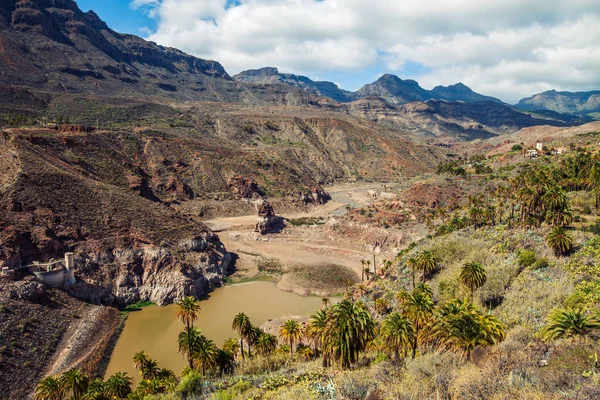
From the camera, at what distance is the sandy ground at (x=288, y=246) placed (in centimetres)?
6654

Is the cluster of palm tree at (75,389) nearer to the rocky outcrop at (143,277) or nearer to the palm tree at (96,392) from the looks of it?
the palm tree at (96,392)

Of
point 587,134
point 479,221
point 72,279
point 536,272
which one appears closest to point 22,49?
point 72,279

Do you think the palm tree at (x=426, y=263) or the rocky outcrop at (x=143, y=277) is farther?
the rocky outcrop at (x=143, y=277)

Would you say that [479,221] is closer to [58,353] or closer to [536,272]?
[536,272]

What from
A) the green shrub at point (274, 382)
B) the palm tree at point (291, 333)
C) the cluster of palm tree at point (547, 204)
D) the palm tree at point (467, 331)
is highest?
the cluster of palm tree at point (547, 204)

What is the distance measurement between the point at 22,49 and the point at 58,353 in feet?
602

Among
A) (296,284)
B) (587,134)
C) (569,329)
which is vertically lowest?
(296,284)

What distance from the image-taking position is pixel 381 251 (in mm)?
70250

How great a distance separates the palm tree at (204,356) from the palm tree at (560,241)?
31677mm

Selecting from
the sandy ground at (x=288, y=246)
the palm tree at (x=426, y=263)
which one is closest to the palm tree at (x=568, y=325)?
the palm tree at (x=426, y=263)

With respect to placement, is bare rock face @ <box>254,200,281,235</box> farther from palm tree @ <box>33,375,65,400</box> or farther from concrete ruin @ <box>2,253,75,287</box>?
palm tree @ <box>33,375,65,400</box>

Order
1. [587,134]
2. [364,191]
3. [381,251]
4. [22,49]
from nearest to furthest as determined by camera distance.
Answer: [381,251] < [587,134] < [364,191] < [22,49]

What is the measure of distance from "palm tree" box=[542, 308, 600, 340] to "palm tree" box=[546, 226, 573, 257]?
17.5m

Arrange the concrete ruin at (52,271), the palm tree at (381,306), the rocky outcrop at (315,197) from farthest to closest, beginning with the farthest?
the rocky outcrop at (315,197) < the concrete ruin at (52,271) < the palm tree at (381,306)
